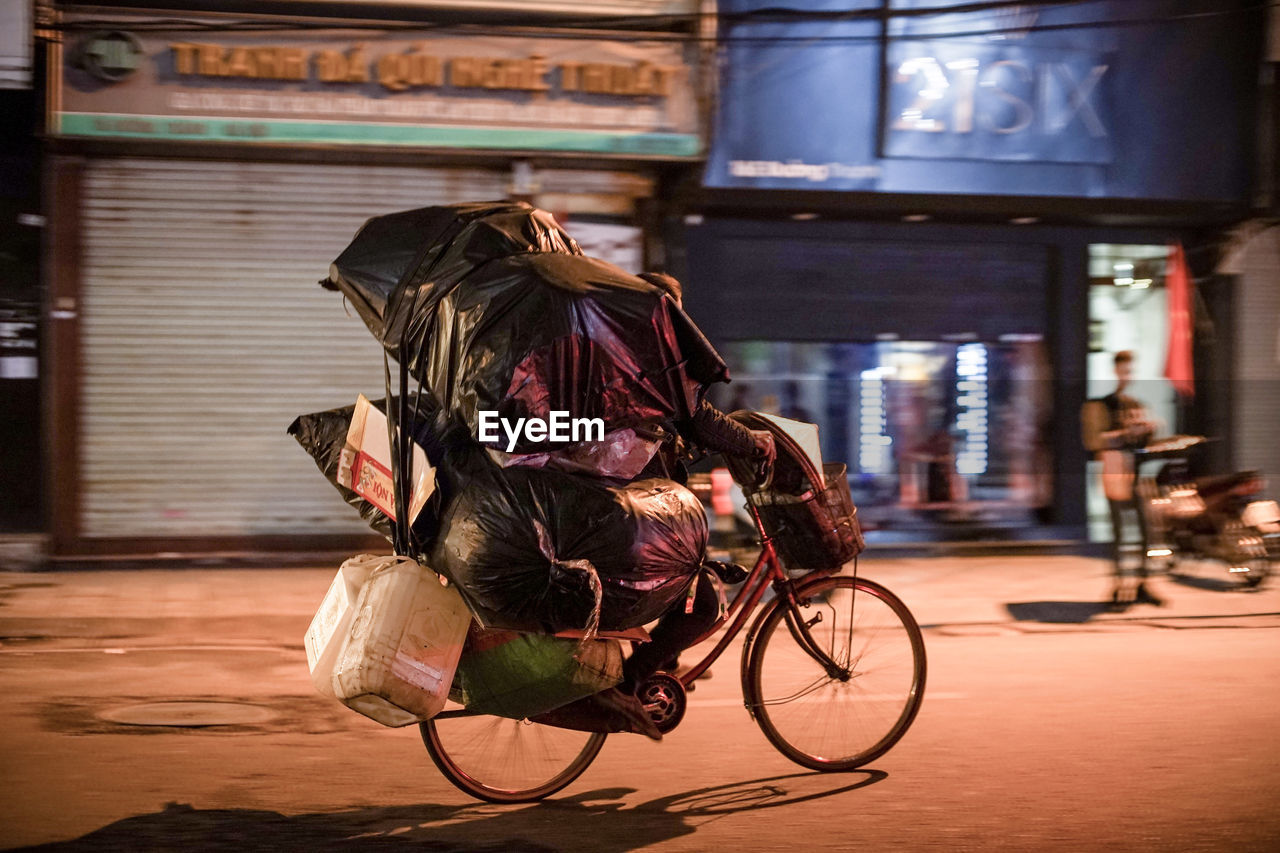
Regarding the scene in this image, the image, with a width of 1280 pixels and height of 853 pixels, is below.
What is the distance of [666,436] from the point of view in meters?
4.16

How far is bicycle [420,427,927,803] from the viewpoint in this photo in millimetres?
4273

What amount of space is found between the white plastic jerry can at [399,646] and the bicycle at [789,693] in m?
0.38

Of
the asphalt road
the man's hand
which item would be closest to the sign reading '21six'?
the asphalt road

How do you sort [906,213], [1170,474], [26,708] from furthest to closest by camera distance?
[906,213]
[1170,474]
[26,708]

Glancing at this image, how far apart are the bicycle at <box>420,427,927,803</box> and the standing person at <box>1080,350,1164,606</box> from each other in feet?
14.8

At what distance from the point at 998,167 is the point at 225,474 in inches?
291

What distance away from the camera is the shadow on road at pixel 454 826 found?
3.90m

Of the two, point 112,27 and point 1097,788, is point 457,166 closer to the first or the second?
point 112,27

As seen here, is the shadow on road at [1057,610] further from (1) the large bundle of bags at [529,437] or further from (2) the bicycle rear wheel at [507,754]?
(1) the large bundle of bags at [529,437]

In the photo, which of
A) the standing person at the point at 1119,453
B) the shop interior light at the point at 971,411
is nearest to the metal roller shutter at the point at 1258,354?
the shop interior light at the point at 971,411

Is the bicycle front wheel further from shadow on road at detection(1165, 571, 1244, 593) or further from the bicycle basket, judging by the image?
shadow on road at detection(1165, 571, 1244, 593)

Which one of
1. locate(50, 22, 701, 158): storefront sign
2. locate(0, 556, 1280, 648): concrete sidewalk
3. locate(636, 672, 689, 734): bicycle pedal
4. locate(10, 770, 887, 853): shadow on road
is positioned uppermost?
locate(50, 22, 701, 158): storefront sign

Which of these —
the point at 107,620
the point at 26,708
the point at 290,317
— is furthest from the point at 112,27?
the point at 26,708

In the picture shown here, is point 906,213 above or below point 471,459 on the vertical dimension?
above
